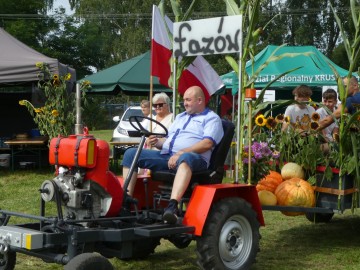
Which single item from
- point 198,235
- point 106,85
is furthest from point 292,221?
point 106,85

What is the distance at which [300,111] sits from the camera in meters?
7.23

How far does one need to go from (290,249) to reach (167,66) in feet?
8.54

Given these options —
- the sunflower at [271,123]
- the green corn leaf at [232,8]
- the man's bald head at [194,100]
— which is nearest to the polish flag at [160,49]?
the green corn leaf at [232,8]

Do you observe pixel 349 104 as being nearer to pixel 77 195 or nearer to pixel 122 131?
pixel 77 195

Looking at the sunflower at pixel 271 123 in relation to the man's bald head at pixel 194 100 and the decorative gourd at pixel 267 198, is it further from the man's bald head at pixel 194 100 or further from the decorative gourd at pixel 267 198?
the man's bald head at pixel 194 100

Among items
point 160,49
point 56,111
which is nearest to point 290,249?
point 160,49

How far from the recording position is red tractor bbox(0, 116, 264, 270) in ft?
14.0

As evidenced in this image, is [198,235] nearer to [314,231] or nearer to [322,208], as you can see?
[322,208]

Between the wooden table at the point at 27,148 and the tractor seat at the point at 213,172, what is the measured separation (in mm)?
8048

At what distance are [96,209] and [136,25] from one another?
1644 inches

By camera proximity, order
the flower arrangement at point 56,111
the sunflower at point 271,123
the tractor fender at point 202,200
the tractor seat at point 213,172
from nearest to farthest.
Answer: the tractor fender at point 202,200 < the tractor seat at point 213,172 < the sunflower at point 271,123 < the flower arrangement at point 56,111

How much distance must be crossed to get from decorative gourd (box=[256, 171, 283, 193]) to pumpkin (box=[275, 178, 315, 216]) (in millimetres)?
87

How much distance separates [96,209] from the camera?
4570 mm

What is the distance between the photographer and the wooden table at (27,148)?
42.4 feet
